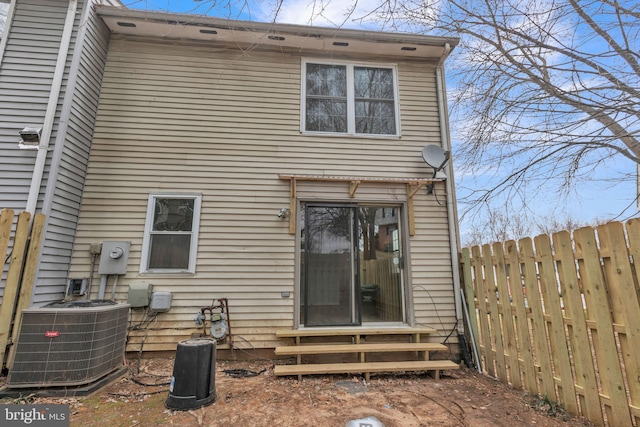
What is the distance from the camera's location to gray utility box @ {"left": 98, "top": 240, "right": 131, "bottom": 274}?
14.3 ft

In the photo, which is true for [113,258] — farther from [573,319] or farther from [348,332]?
[573,319]

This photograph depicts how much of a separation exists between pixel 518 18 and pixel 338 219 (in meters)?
3.46

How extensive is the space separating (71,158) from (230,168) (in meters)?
2.19

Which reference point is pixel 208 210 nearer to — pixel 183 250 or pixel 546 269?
pixel 183 250

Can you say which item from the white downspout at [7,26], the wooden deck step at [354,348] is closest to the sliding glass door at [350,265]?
the wooden deck step at [354,348]

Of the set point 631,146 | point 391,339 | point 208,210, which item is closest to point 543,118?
point 631,146

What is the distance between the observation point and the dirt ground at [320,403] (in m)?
2.70

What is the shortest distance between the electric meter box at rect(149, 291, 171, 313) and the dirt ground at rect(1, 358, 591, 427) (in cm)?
78

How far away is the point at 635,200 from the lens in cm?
315

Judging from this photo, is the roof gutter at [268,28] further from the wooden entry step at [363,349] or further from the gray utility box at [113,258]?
the wooden entry step at [363,349]

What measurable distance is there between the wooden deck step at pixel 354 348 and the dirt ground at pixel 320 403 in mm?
303

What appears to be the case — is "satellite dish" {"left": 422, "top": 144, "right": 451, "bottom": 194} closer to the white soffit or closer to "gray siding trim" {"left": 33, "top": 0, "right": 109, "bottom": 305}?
the white soffit

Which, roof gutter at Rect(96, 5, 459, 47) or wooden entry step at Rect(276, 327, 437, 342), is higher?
roof gutter at Rect(96, 5, 459, 47)

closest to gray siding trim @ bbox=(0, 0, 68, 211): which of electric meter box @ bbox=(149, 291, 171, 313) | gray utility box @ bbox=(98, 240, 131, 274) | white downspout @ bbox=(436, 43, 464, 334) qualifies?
gray utility box @ bbox=(98, 240, 131, 274)
